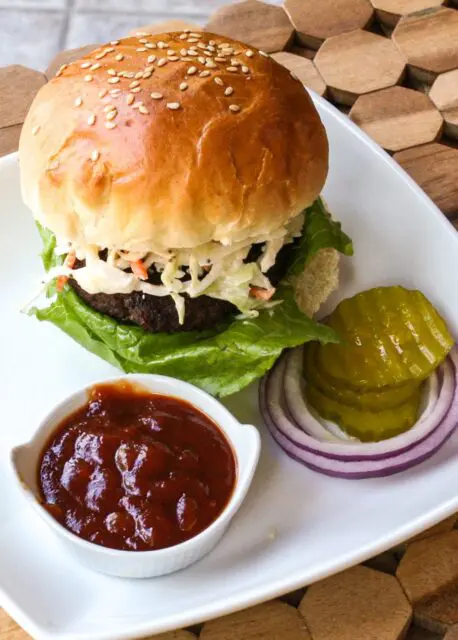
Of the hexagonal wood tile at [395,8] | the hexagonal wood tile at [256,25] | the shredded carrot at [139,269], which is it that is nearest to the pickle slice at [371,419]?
the shredded carrot at [139,269]

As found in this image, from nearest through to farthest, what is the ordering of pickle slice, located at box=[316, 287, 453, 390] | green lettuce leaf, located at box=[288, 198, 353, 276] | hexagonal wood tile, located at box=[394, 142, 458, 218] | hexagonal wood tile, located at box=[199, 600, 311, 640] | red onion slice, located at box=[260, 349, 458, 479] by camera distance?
hexagonal wood tile, located at box=[199, 600, 311, 640] → red onion slice, located at box=[260, 349, 458, 479] → pickle slice, located at box=[316, 287, 453, 390] → green lettuce leaf, located at box=[288, 198, 353, 276] → hexagonal wood tile, located at box=[394, 142, 458, 218]

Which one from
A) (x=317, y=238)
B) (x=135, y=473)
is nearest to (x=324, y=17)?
(x=317, y=238)

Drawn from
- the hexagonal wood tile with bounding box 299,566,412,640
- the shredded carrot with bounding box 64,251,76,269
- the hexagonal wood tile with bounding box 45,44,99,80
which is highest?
the hexagonal wood tile with bounding box 45,44,99,80

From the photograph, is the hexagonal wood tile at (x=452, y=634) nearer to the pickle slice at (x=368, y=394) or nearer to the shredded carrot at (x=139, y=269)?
the pickle slice at (x=368, y=394)

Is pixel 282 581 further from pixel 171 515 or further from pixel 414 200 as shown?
pixel 414 200

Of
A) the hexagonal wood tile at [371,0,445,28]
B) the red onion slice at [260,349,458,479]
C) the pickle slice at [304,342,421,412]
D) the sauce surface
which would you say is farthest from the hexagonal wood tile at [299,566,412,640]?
the hexagonal wood tile at [371,0,445,28]

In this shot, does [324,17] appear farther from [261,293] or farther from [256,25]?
[261,293]

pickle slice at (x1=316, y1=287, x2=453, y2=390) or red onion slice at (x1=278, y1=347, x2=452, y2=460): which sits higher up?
pickle slice at (x1=316, y1=287, x2=453, y2=390)

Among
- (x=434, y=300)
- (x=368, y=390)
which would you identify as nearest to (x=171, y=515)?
(x=368, y=390)

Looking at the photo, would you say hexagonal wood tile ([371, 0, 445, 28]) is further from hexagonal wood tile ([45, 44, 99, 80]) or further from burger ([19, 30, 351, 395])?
burger ([19, 30, 351, 395])
